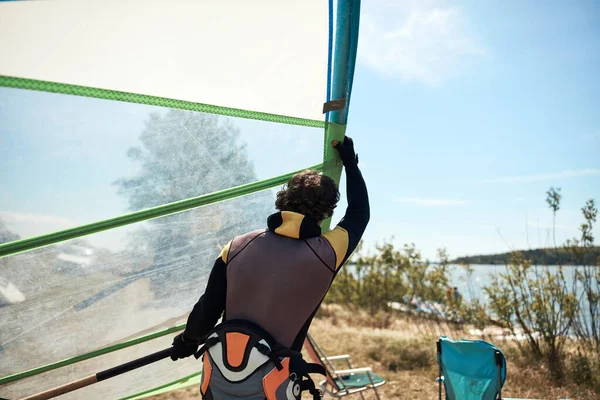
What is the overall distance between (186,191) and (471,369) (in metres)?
2.82

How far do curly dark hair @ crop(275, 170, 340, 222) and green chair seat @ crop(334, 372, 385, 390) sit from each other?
295 centimetres

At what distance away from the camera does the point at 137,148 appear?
233 cm

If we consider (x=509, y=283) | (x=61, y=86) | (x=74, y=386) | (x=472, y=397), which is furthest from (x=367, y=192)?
(x=509, y=283)

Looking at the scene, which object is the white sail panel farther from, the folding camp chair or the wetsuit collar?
the folding camp chair

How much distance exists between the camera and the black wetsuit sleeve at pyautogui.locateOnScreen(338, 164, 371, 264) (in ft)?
6.42

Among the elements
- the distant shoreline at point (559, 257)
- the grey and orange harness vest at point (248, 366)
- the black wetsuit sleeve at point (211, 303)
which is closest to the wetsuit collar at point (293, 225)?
the black wetsuit sleeve at point (211, 303)

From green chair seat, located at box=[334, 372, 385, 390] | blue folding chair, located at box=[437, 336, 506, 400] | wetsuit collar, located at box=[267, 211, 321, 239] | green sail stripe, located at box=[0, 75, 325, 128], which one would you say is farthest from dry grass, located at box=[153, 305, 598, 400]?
wetsuit collar, located at box=[267, 211, 321, 239]

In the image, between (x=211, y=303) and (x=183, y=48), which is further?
(x=183, y=48)

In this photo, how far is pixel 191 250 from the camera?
2779mm

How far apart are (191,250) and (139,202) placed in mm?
476

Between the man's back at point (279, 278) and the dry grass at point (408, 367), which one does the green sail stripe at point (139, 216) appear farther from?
the dry grass at point (408, 367)

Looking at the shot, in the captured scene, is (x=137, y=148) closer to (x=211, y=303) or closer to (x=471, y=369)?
(x=211, y=303)

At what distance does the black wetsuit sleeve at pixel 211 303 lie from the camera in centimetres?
185

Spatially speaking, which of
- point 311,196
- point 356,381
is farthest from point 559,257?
point 311,196
